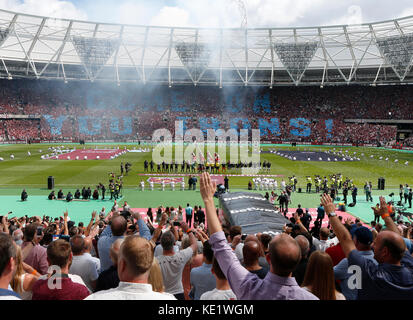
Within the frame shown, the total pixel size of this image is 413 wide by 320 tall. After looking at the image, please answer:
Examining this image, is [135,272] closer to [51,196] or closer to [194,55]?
[51,196]

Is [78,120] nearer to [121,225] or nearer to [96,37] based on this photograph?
[96,37]

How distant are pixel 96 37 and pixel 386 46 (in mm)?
51373

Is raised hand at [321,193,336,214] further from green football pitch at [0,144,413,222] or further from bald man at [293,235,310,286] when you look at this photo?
green football pitch at [0,144,413,222]

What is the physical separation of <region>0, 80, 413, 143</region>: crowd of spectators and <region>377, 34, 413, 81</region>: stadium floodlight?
12397 mm

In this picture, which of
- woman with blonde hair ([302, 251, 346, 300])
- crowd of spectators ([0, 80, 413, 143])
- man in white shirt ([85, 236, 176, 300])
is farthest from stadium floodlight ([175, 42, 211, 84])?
man in white shirt ([85, 236, 176, 300])

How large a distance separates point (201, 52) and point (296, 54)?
17.7m

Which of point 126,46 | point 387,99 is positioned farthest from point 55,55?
point 387,99

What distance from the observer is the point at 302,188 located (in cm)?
2756

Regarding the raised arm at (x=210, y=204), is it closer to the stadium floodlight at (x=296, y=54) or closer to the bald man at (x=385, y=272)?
the bald man at (x=385, y=272)

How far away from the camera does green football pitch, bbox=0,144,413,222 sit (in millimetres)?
21391

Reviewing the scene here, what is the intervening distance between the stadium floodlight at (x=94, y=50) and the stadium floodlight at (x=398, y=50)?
156 ft

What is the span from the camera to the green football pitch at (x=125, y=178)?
2139 cm

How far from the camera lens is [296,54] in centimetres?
6531

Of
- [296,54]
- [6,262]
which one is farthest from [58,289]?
[296,54]
